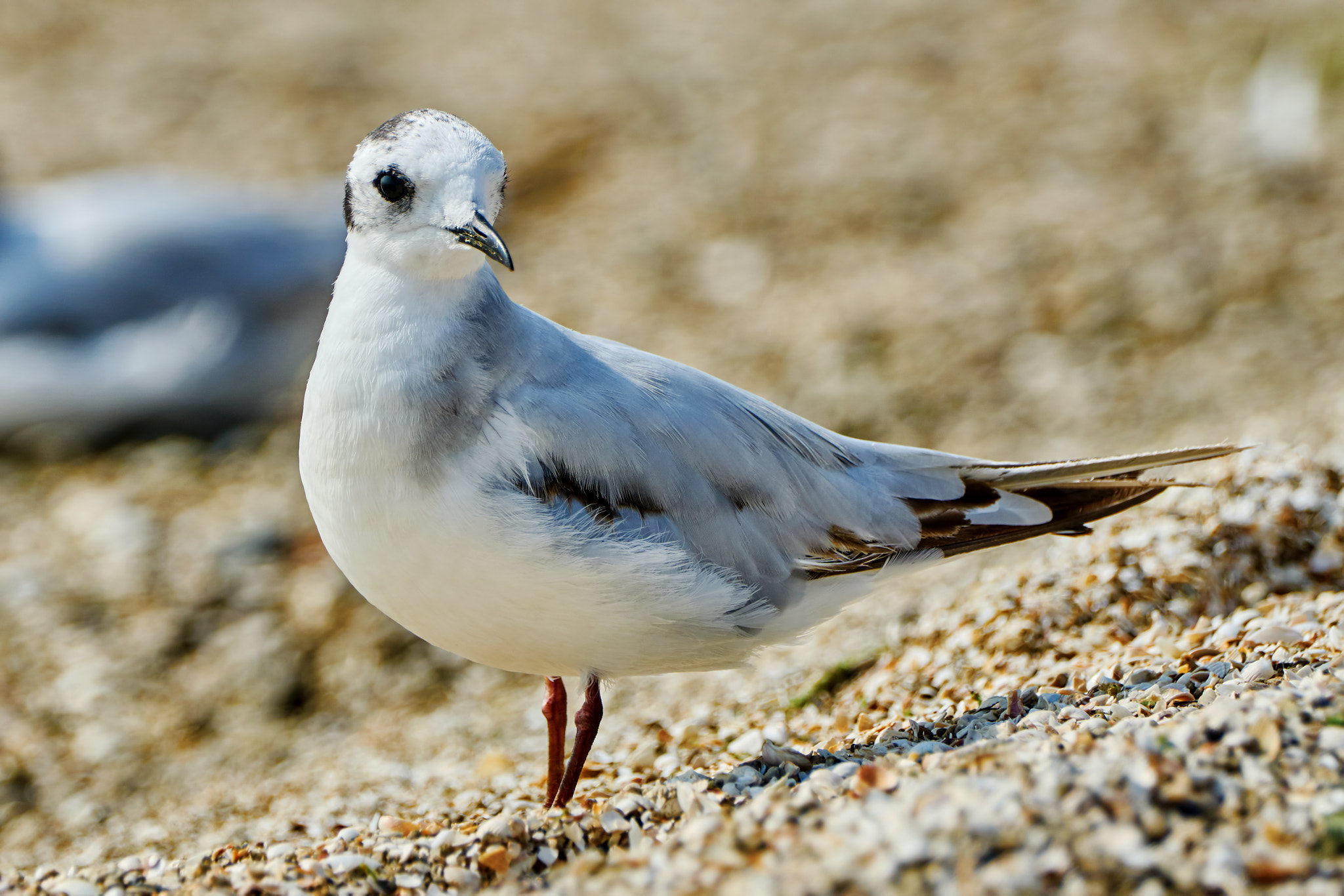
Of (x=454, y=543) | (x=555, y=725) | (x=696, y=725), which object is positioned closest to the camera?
(x=454, y=543)

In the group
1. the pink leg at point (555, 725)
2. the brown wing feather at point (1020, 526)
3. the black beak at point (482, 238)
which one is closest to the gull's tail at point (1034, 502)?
the brown wing feather at point (1020, 526)

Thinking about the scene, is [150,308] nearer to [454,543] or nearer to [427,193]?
[427,193]

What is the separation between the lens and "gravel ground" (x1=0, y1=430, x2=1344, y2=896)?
232 centimetres

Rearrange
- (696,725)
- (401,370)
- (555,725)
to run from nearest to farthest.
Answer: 1. (401,370)
2. (555,725)
3. (696,725)

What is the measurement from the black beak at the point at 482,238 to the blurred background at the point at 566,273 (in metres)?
1.78

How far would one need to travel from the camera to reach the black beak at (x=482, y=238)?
9.57ft

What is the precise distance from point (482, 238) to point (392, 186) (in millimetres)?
296

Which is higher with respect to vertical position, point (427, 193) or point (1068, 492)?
point (427, 193)

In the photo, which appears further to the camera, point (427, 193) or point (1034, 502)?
point (1034, 502)

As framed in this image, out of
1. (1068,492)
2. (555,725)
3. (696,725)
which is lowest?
(696,725)

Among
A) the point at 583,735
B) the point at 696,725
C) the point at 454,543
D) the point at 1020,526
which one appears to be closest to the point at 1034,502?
the point at 1020,526

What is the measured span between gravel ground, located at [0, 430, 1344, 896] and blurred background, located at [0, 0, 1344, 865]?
0.09ft

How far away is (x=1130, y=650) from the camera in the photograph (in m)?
3.66

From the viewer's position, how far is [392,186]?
3111 mm
